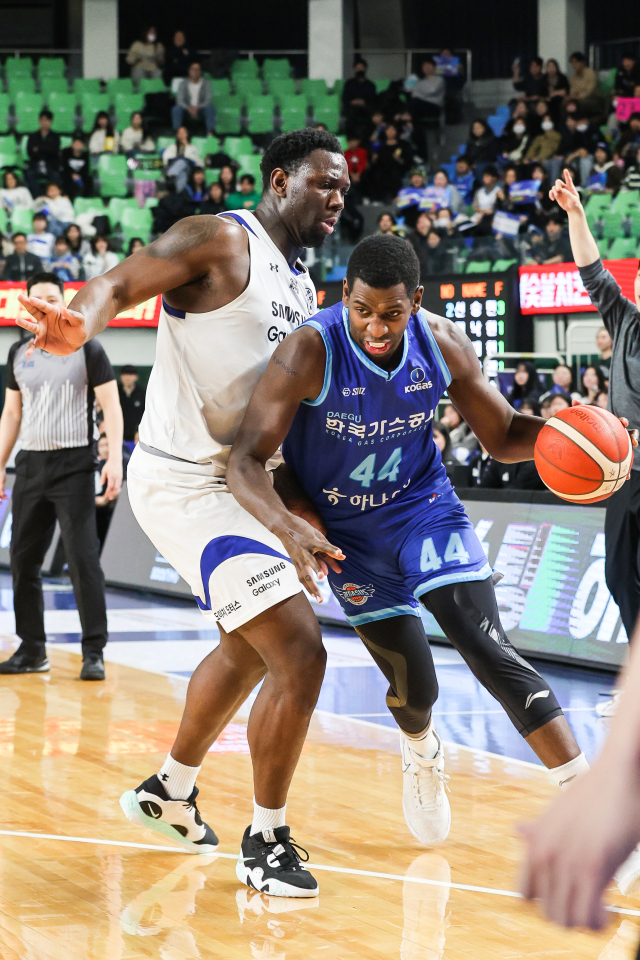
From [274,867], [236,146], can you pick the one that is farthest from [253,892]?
[236,146]

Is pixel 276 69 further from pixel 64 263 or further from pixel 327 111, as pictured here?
pixel 64 263

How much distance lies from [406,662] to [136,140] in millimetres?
16768

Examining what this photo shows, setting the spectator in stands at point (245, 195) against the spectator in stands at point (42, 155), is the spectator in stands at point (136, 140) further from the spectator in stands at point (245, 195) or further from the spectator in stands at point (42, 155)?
the spectator in stands at point (245, 195)

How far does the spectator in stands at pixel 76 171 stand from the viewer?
59.5 ft

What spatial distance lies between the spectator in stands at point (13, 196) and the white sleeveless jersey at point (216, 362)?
1485 centimetres

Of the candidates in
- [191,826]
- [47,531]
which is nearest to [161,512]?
[191,826]

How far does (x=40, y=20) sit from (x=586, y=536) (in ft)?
62.1

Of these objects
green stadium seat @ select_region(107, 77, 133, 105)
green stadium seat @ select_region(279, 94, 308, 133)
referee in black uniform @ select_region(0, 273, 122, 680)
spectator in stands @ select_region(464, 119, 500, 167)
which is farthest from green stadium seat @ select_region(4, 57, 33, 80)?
referee in black uniform @ select_region(0, 273, 122, 680)

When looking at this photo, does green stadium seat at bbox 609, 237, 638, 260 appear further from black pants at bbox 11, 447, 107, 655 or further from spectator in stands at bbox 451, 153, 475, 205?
black pants at bbox 11, 447, 107, 655

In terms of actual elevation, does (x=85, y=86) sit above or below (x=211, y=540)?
above

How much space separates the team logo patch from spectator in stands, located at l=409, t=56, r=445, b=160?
17065 millimetres

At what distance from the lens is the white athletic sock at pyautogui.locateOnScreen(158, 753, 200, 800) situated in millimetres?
3572

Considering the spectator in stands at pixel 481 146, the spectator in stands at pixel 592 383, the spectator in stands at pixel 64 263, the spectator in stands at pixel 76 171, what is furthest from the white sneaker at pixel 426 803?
the spectator in stands at pixel 76 171

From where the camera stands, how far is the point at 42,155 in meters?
18.4
